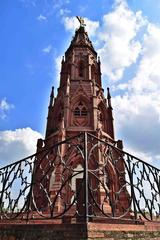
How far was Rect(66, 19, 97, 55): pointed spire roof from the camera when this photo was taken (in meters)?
29.5

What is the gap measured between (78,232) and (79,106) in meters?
19.3

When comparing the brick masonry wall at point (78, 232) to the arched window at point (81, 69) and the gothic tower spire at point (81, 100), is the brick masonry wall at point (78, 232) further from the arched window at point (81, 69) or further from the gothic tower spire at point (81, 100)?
the arched window at point (81, 69)

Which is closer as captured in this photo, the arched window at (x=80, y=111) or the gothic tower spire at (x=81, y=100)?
the gothic tower spire at (x=81, y=100)

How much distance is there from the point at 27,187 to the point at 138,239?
8.26 ft

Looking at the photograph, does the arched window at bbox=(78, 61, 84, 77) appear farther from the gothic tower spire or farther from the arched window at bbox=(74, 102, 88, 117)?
the arched window at bbox=(74, 102, 88, 117)

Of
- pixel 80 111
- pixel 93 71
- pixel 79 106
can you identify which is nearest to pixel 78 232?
pixel 80 111

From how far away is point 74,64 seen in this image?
87.3ft

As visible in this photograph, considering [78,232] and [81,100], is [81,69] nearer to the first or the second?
[81,100]

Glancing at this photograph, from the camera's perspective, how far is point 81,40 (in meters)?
30.5

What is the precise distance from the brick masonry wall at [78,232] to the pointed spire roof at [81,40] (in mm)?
28136

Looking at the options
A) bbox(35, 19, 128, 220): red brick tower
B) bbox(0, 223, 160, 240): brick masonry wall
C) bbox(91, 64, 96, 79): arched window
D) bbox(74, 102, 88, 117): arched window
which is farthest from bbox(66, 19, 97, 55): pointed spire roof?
bbox(0, 223, 160, 240): brick masonry wall

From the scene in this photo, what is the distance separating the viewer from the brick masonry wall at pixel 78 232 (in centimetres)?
310

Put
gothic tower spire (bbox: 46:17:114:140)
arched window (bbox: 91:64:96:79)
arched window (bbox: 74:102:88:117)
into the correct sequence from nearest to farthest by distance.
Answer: gothic tower spire (bbox: 46:17:114:140)
arched window (bbox: 74:102:88:117)
arched window (bbox: 91:64:96:79)

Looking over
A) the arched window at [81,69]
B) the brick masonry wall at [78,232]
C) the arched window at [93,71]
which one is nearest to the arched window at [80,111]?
Result: the arched window at [81,69]
